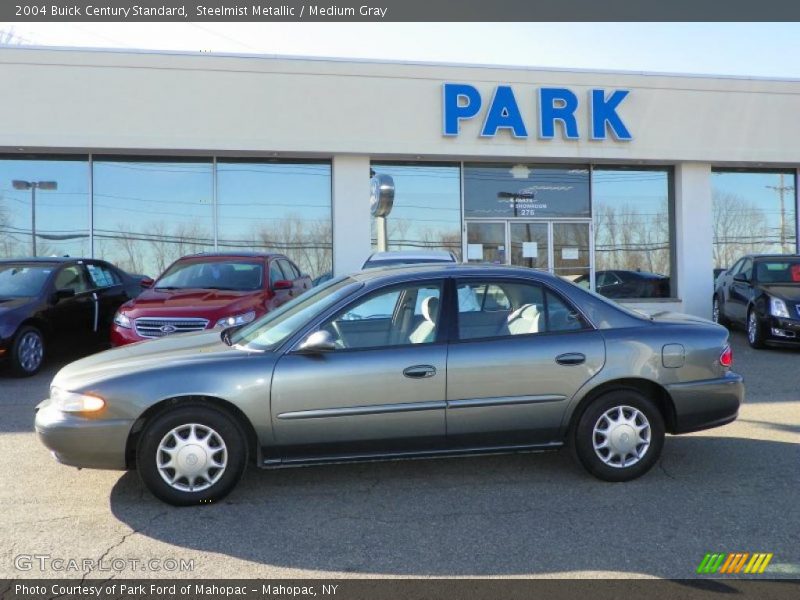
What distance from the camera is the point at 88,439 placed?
4.31m

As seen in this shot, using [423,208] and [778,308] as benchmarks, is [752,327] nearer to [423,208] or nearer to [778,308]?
[778,308]

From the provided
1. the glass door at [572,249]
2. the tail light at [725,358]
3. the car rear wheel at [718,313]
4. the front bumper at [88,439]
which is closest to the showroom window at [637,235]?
the glass door at [572,249]

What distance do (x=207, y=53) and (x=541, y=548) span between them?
12412 mm

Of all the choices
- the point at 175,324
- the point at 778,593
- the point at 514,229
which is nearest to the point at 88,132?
the point at 175,324

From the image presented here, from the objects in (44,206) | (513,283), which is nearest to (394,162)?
(44,206)

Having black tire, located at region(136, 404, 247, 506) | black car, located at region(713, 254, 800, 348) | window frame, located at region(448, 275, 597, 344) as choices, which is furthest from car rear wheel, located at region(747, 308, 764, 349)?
black tire, located at region(136, 404, 247, 506)

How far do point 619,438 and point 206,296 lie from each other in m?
5.53

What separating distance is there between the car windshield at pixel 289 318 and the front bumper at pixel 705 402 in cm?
233

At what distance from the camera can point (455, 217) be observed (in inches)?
622

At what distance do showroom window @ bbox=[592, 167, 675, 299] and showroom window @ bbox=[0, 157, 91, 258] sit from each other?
1127 cm

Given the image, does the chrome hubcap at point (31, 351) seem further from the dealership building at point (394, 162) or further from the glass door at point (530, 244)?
the glass door at point (530, 244)

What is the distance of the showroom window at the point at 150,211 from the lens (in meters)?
14.5

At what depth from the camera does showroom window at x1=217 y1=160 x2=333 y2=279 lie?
1483cm

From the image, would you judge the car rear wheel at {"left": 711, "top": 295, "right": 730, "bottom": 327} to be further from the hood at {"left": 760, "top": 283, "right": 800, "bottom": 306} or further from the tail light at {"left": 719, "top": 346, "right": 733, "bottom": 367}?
the tail light at {"left": 719, "top": 346, "right": 733, "bottom": 367}
